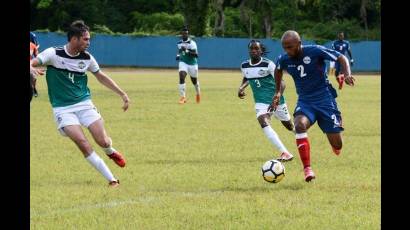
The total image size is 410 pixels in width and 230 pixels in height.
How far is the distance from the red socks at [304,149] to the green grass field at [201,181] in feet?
0.79

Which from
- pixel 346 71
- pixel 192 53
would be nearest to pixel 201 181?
pixel 346 71

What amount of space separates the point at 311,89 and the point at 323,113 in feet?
1.09

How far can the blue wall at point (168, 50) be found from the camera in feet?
194

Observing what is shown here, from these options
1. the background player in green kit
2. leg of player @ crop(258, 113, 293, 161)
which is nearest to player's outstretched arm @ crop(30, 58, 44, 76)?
leg of player @ crop(258, 113, 293, 161)

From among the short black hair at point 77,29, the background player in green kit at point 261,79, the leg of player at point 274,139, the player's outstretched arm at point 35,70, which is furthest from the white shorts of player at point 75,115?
the background player in green kit at point 261,79

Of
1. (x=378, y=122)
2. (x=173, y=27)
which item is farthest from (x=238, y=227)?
(x=173, y=27)

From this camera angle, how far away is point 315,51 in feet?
36.3

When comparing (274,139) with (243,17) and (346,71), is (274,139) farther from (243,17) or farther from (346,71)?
(243,17)

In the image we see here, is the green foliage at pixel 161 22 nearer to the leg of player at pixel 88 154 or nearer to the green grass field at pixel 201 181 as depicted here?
the green grass field at pixel 201 181

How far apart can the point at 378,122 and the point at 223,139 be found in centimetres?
511

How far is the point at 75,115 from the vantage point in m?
10.7

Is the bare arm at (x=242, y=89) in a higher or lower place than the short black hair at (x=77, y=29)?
lower

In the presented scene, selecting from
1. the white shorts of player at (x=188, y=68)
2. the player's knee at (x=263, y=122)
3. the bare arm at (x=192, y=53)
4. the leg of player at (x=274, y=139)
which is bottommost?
the white shorts of player at (x=188, y=68)
